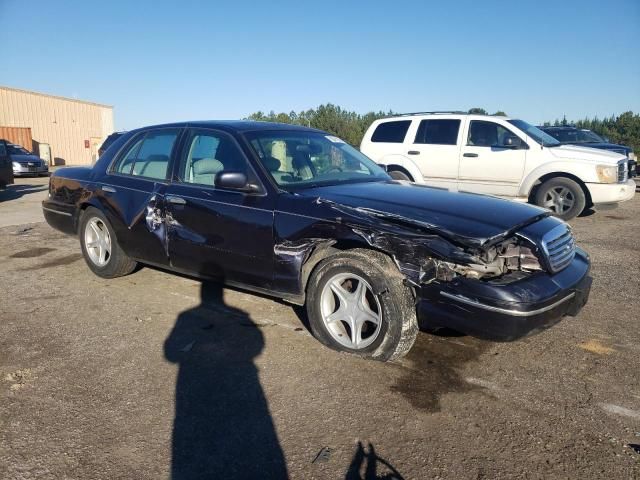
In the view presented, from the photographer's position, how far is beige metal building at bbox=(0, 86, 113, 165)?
32312 millimetres

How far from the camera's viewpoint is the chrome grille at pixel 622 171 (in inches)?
344

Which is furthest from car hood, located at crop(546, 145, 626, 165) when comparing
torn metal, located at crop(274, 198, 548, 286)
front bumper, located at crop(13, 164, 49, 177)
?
front bumper, located at crop(13, 164, 49, 177)

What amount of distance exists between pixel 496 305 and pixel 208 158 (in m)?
2.65

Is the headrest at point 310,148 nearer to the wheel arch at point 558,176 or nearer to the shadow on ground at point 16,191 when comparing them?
the wheel arch at point 558,176

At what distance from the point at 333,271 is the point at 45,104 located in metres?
37.7

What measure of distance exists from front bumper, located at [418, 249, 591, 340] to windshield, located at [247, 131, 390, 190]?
1.39 m

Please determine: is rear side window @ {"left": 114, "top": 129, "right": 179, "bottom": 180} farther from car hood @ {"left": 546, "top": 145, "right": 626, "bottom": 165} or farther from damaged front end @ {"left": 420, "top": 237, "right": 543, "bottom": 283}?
car hood @ {"left": 546, "top": 145, "right": 626, "bottom": 165}

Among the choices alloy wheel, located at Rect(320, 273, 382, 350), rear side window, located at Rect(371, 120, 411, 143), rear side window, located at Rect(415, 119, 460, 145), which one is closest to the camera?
alloy wheel, located at Rect(320, 273, 382, 350)

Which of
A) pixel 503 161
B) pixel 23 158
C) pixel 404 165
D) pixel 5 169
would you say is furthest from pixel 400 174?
pixel 23 158

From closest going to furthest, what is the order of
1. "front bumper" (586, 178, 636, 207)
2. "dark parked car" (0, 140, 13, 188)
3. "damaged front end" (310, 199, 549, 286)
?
"damaged front end" (310, 199, 549, 286)
"front bumper" (586, 178, 636, 207)
"dark parked car" (0, 140, 13, 188)

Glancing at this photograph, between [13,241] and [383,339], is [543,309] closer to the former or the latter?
[383,339]

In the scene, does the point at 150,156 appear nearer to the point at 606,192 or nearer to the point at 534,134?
the point at 534,134

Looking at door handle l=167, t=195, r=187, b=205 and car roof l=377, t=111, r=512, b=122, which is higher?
car roof l=377, t=111, r=512, b=122

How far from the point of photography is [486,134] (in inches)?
363
